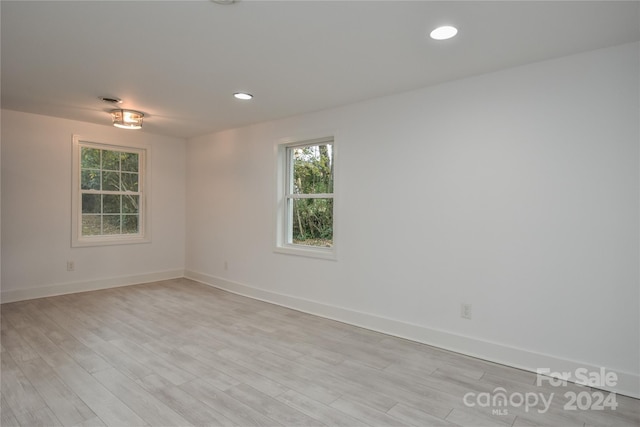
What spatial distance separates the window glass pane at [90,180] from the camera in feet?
16.2

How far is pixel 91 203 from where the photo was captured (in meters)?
5.04

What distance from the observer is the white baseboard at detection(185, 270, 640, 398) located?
94.8 inches

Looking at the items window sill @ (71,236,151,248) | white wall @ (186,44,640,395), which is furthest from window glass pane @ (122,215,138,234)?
white wall @ (186,44,640,395)

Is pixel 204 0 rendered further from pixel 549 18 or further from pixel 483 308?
pixel 483 308

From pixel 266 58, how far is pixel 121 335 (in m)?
2.80

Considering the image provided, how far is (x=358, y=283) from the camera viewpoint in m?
3.73

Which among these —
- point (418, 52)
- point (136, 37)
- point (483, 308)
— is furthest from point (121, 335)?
point (418, 52)

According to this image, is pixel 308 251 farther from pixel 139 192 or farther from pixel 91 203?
pixel 91 203

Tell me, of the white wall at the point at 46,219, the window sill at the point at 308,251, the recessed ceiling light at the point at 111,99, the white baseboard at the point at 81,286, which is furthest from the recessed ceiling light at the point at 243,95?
the white baseboard at the point at 81,286

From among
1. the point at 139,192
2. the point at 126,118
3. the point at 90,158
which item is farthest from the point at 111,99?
the point at 139,192

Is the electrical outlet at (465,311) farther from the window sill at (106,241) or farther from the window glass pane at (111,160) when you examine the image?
the window glass pane at (111,160)

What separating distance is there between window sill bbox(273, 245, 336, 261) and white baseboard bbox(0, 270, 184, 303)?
2.39 metres

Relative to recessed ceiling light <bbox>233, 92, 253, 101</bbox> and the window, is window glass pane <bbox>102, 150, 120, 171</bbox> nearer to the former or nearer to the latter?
the window

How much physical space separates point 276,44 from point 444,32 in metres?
1.10
